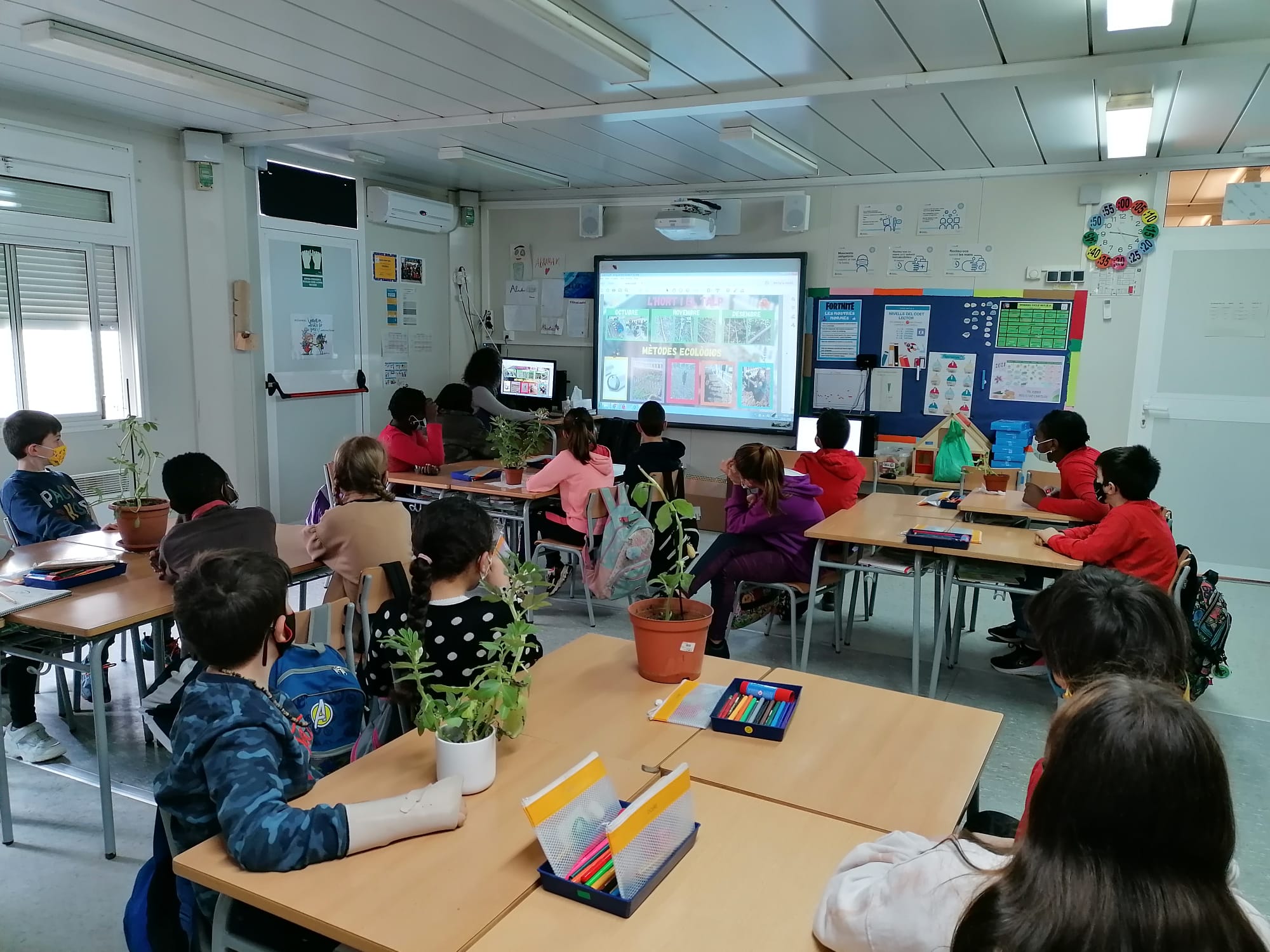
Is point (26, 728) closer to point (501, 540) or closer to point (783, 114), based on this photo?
point (501, 540)

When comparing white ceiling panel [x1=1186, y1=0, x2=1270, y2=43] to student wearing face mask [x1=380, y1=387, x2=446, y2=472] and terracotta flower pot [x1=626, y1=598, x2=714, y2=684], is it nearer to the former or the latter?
terracotta flower pot [x1=626, y1=598, x2=714, y2=684]

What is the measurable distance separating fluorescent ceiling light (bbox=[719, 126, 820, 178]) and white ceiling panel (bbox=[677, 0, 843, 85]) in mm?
687

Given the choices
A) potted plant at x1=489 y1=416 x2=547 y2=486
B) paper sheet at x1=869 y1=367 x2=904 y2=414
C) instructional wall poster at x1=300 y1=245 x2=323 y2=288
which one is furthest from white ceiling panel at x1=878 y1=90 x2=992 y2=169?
instructional wall poster at x1=300 y1=245 x2=323 y2=288

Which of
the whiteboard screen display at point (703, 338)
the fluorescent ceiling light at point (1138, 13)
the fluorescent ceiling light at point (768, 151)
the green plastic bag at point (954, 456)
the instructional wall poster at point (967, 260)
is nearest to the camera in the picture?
the fluorescent ceiling light at point (1138, 13)

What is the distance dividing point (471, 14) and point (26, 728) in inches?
121

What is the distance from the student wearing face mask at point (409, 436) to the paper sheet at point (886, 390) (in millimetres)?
3256

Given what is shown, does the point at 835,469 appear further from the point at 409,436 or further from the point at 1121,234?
the point at 1121,234

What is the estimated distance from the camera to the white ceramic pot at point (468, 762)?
1.51 m

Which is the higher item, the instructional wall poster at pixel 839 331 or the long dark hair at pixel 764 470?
the instructional wall poster at pixel 839 331

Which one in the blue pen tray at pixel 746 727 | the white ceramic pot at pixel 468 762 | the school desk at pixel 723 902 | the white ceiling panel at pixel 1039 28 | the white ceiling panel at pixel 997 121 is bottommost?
the school desk at pixel 723 902

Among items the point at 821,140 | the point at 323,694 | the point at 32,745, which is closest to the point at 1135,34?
the point at 821,140

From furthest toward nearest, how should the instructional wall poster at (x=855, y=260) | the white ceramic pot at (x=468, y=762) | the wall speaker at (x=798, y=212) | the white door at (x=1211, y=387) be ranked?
1. the wall speaker at (x=798, y=212)
2. the instructional wall poster at (x=855, y=260)
3. the white door at (x=1211, y=387)
4. the white ceramic pot at (x=468, y=762)

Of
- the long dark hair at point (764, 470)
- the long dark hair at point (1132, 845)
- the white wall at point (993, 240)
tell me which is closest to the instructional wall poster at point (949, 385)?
the white wall at point (993, 240)

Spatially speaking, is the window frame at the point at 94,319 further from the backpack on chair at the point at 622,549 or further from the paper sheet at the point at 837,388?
the paper sheet at the point at 837,388
